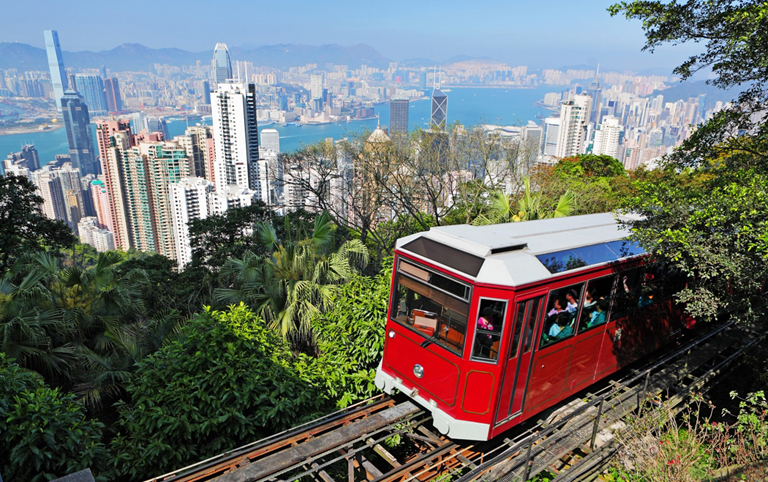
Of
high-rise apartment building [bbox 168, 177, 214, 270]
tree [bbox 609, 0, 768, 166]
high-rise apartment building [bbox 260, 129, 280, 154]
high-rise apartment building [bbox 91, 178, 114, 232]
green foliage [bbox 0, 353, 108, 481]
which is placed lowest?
high-rise apartment building [bbox 91, 178, 114, 232]

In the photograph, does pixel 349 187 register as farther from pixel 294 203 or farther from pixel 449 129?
pixel 449 129

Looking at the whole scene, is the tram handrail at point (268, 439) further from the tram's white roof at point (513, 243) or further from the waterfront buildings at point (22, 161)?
the waterfront buildings at point (22, 161)

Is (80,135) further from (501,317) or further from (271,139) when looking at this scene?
(501,317)

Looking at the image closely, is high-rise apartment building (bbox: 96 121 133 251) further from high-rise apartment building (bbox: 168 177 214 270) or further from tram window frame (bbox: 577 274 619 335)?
tram window frame (bbox: 577 274 619 335)

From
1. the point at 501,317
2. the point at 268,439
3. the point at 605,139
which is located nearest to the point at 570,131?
the point at 605,139

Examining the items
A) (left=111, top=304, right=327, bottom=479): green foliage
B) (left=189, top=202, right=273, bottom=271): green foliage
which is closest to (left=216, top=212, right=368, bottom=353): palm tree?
(left=111, top=304, right=327, bottom=479): green foliage
